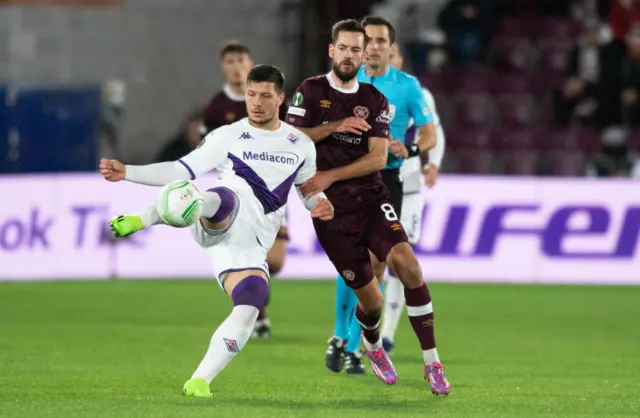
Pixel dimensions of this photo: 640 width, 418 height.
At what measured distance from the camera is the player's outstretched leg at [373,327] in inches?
346

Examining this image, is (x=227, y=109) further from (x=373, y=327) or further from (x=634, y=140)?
(x=634, y=140)

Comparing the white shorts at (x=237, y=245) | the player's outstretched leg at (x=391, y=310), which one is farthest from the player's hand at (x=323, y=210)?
the player's outstretched leg at (x=391, y=310)

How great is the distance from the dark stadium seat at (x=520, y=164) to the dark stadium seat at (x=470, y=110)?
128cm

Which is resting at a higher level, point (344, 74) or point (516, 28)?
point (344, 74)

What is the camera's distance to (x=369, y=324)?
894 cm

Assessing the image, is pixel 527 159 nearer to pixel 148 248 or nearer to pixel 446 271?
pixel 446 271

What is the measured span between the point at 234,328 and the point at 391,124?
295 cm

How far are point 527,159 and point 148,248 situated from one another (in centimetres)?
590

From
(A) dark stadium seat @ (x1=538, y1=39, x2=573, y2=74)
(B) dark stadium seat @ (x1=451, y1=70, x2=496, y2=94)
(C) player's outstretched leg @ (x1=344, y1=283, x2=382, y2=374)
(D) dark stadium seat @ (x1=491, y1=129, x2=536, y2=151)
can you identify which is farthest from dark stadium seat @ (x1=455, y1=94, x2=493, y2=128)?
(C) player's outstretched leg @ (x1=344, y1=283, x2=382, y2=374)

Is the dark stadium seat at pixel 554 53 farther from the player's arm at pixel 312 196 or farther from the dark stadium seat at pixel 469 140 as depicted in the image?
the player's arm at pixel 312 196

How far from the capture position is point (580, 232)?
56.2 feet

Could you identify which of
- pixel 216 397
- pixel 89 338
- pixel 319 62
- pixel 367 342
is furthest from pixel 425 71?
pixel 216 397

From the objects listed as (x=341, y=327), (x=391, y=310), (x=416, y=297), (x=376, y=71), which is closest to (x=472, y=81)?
(x=391, y=310)

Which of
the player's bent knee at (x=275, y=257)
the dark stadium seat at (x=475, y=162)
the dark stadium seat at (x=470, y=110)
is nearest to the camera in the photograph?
the player's bent knee at (x=275, y=257)
